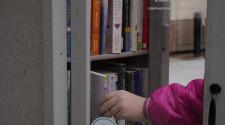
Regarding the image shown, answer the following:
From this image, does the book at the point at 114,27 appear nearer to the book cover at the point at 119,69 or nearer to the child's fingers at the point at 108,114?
the book cover at the point at 119,69

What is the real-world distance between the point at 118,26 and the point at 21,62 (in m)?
0.36

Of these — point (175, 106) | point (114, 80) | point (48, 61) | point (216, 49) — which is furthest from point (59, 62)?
point (216, 49)

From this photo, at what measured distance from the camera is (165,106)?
2.90ft

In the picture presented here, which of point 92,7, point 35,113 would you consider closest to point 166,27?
point 92,7

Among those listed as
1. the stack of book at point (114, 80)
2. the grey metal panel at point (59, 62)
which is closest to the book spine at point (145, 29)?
the stack of book at point (114, 80)

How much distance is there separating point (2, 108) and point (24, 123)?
100 mm

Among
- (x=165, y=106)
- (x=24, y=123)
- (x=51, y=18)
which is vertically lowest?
(x=24, y=123)

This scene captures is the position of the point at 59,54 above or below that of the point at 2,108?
above

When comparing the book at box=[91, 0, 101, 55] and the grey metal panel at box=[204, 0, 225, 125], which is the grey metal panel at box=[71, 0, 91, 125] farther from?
the grey metal panel at box=[204, 0, 225, 125]

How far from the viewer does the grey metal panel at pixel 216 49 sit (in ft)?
2.53

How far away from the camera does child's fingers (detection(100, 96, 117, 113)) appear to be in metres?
1.08

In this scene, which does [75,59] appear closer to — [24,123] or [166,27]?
[24,123]

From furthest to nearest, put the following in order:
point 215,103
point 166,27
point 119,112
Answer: point 166,27 → point 119,112 → point 215,103

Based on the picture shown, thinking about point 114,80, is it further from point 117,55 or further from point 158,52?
point 158,52
